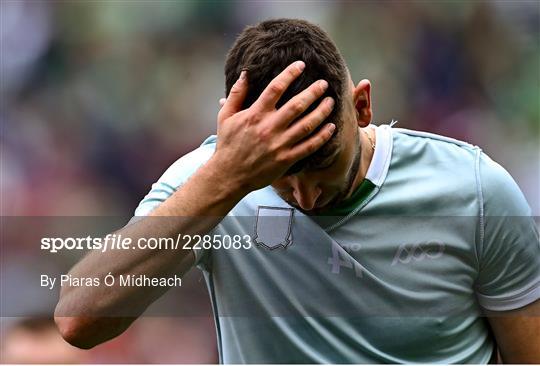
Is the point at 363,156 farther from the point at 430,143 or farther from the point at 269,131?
the point at 269,131

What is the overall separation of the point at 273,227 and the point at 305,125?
25 cm

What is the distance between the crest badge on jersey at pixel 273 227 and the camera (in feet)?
3.99

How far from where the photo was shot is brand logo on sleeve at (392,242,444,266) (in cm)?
124

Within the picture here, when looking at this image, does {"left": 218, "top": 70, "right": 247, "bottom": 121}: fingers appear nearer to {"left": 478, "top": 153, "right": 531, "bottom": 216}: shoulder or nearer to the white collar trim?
the white collar trim

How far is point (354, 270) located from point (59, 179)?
1163mm

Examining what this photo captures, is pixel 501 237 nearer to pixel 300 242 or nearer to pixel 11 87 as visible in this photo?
pixel 300 242

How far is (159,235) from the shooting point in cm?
110

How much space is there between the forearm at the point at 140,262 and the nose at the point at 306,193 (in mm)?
105

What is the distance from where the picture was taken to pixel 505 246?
123 cm

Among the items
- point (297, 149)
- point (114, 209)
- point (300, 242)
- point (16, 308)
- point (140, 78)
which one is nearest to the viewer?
point (297, 149)

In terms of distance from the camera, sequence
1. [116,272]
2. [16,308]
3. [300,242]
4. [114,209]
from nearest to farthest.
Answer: [116,272] → [300,242] → [16,308] → [114,209]

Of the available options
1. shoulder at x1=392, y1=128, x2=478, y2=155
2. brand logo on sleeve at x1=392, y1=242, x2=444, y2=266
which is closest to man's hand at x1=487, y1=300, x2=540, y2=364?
brand logo on sleeve at x1=392, y1=242, x2=444, y2=266

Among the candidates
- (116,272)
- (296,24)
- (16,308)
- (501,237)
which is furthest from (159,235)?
(16,308)

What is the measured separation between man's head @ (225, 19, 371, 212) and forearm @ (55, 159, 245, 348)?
0.11 meters
